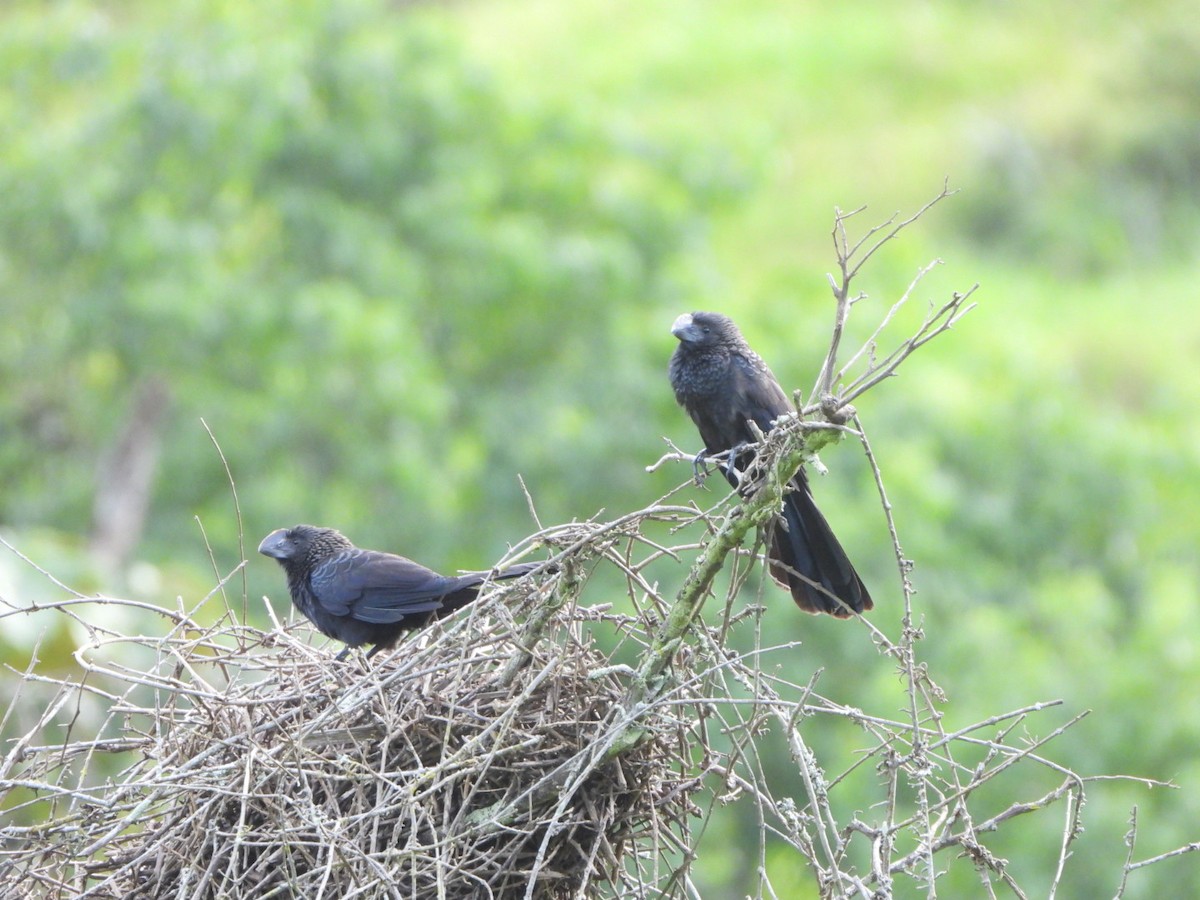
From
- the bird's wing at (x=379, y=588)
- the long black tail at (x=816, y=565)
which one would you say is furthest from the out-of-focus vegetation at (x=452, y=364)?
the long black tail at (x=816, y=565)

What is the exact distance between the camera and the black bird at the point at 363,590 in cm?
613

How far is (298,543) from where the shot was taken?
6809 millimetres

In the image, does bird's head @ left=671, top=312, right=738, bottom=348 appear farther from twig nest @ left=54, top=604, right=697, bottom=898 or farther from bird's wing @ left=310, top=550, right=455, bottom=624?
twig nest @ left=54, top=604, right=697, bottom=898

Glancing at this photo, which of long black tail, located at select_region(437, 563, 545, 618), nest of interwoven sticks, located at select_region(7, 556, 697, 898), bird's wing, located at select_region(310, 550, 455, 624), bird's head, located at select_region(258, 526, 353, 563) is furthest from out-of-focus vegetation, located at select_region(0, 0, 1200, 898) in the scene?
nest of interwoven sticks, located at select_region(7, 556, 697, 898)

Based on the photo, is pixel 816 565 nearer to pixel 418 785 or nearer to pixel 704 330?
pixel 704 330

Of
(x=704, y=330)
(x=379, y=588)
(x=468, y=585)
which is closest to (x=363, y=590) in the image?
(x=379, y=588)

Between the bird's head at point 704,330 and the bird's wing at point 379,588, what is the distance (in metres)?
1.52

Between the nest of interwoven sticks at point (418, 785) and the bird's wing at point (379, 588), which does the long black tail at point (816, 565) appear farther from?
the bird's wing at point (379, 588)

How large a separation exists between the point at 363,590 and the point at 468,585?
63cm

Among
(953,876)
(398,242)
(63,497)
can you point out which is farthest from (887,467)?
(63,497)

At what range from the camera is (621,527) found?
443cm

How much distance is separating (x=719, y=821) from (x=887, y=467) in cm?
397

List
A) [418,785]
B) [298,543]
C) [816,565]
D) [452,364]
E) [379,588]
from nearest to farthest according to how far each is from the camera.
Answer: [418,785] < [816,565] < [379,588] < [298,543] < [452,364]

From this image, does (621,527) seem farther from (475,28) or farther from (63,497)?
(475,28)
